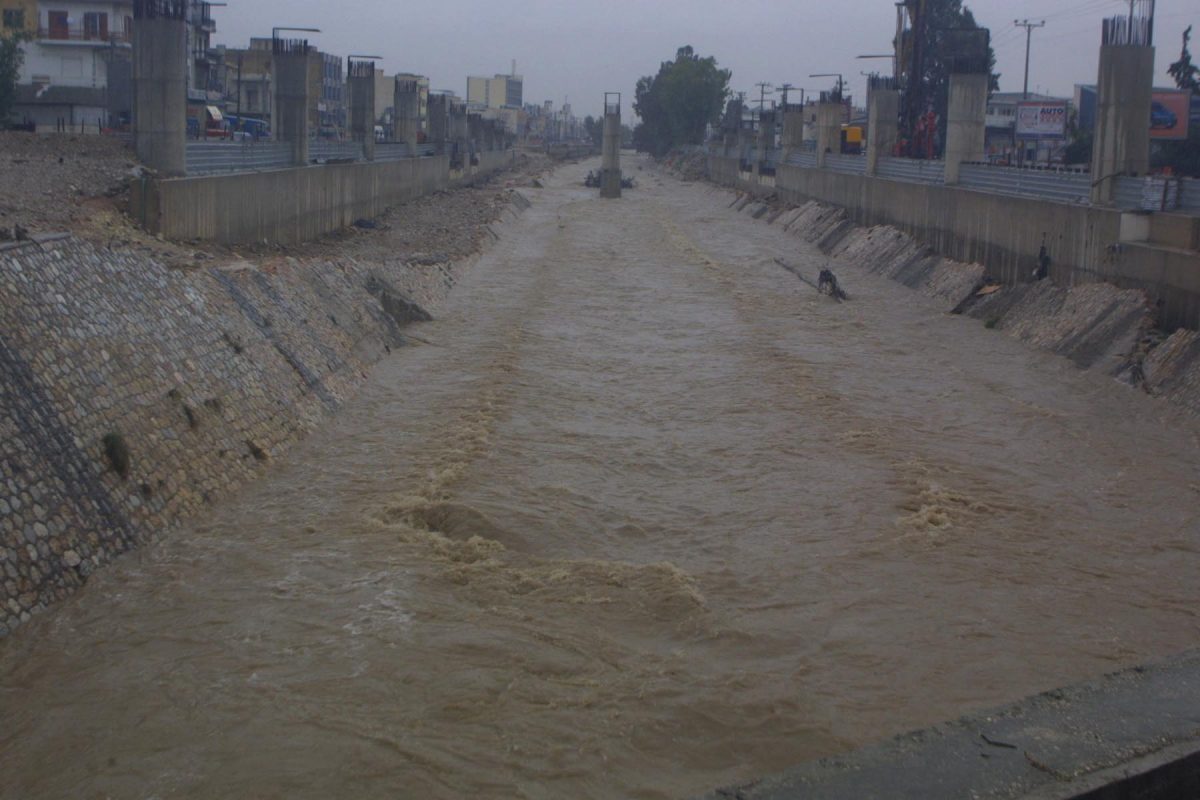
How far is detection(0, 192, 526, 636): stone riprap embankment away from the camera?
993 centimetres

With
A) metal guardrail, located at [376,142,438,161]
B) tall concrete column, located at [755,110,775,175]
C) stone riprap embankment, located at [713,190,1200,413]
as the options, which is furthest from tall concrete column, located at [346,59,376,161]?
tall concrete column, located at [755,110,775,175]

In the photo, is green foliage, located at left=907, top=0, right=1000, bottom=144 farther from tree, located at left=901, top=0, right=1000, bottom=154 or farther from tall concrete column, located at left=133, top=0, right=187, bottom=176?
tall concrete column, located at left=133, top=0, right=187, bottom=176

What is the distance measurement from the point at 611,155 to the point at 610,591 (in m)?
65.8

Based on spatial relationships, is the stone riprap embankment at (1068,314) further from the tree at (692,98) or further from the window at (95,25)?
the tree at (692,98)

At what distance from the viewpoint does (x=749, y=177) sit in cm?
7000

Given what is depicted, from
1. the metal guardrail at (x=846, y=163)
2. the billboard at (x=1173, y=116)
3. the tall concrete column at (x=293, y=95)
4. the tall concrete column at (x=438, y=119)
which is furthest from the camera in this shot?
the tall concrete column at (x=438, y=119)

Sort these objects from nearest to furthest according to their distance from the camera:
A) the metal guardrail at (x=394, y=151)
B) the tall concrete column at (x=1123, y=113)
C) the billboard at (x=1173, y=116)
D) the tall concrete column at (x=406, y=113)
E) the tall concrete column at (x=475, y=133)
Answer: the tall concrete column at (x=1123, y=113) < the billboard at (x=1173, y=116) < the metal guardrail at (x=394, y=151) < the tall concrete column at (x=406, y=113) < the tall concrete column at (x=475, y=133)

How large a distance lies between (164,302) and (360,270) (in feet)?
28.7

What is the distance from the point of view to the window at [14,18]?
57750mm

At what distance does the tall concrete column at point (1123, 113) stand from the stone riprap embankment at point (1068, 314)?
2.17 metres

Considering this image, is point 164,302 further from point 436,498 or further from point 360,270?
point 360,270

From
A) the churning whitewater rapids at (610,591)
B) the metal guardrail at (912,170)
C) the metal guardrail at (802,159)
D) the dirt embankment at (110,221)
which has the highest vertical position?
the metal guardrail at (802,159)

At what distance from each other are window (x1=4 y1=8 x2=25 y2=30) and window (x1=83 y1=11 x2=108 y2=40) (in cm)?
262

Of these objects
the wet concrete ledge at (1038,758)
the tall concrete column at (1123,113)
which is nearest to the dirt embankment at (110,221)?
the wet concrete ledge at (1038,758)
